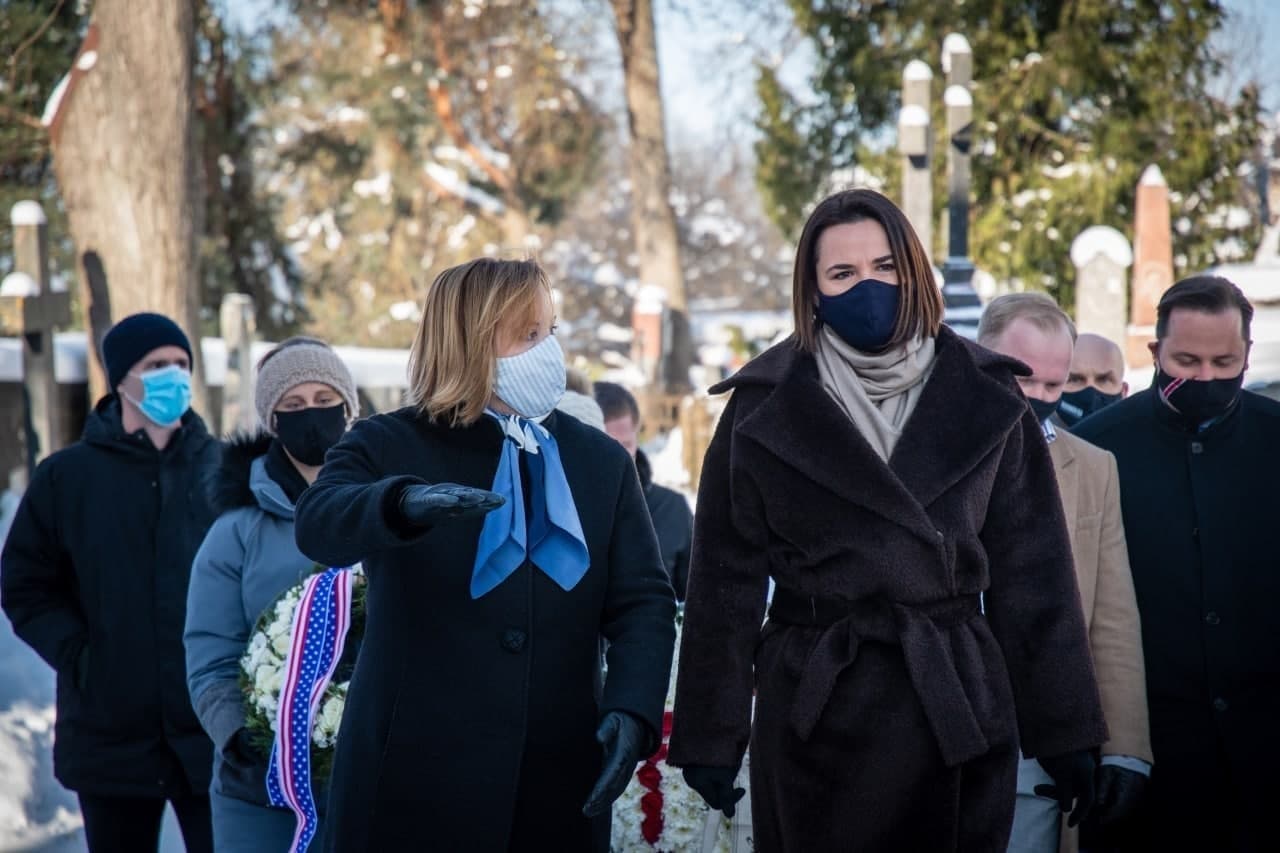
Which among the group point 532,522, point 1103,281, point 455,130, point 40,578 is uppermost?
point 455,130

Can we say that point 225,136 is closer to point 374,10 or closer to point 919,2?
point 374,10

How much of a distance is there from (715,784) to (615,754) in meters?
0.33

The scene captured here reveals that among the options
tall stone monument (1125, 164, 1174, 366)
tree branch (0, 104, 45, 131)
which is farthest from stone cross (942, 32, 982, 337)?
tree branch (0, 104, 45, 131)

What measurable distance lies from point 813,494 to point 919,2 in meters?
17.6

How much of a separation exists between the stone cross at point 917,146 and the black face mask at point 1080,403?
5.38m

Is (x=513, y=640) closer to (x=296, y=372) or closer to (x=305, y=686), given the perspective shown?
(x=305, y=686)

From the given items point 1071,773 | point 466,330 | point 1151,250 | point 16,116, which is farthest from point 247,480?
point 16,116

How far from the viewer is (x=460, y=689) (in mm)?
3021

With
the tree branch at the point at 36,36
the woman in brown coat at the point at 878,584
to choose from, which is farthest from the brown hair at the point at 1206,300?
the tree branch at the point at 36,36

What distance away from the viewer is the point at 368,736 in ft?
9.92

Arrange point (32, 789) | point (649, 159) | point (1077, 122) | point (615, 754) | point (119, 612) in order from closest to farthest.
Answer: point (615, 754) → point (119, 612) → point (32, 789) → point (1077, 122) → point (649, 159)

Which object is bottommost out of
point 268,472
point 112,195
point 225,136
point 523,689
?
point 523,689

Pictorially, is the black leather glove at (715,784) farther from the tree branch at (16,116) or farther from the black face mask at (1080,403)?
the tree branch at (16,116)

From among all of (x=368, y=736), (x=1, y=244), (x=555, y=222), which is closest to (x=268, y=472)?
(x=368, y=736)
